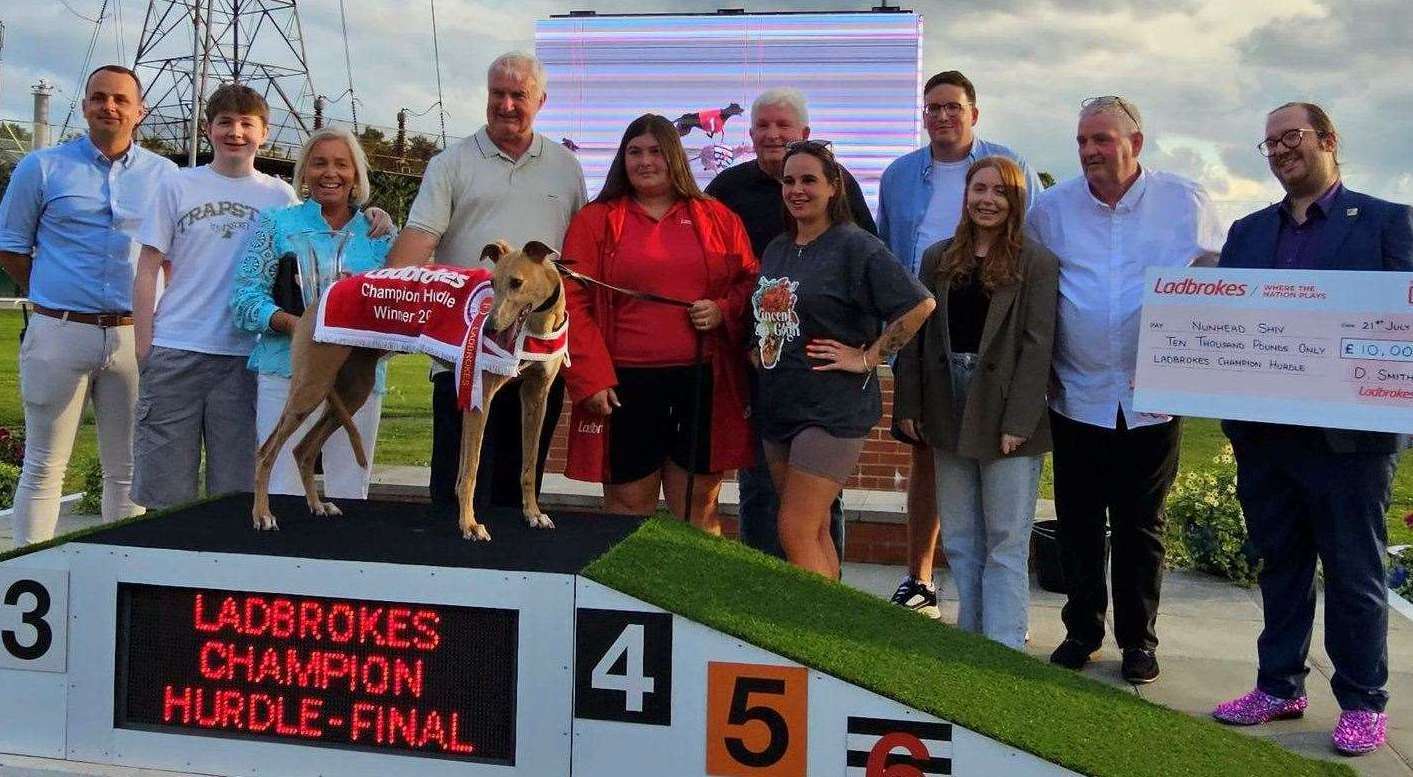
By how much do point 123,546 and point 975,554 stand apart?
2.87 m

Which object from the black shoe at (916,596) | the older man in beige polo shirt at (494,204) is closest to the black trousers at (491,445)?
the older man in beige polo shirt at (494,204)

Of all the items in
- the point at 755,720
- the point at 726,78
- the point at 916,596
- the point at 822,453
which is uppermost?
A: the point at 726,78

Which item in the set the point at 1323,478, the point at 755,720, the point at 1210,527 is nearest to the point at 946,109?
the point at 1323,478

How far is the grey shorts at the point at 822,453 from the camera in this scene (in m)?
4.02

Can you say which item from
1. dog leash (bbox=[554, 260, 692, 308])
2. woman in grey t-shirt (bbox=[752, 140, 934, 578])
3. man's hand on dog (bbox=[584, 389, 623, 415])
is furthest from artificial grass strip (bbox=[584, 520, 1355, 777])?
dog leash (bbox=[554, 260, 692, 308])

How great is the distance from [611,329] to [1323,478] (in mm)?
2436

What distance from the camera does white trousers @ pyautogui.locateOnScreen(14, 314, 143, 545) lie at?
15.7 feet

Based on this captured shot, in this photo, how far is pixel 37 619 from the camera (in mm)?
3457

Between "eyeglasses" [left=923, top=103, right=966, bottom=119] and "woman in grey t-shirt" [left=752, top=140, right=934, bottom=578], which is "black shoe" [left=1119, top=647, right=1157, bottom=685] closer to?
"woman in grey t-shirt" [left=752, top=140, right=934, bottom=578]

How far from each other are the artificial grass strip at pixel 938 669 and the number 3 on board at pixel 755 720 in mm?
85

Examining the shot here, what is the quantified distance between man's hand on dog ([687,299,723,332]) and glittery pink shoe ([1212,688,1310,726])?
7.50 feet

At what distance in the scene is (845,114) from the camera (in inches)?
497

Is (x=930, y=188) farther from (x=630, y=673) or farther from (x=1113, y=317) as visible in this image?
(x=630, y=673)

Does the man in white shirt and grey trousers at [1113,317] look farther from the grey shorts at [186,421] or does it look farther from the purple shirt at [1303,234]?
the grey shorts at [186,421]
